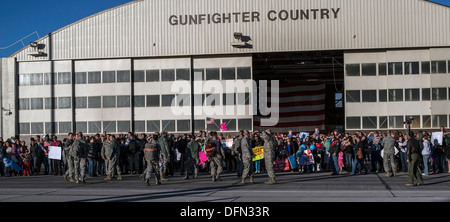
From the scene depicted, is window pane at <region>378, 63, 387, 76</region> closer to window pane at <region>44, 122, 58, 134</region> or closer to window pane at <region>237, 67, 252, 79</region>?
window pane at <region>237, 67, 252, 79</region>

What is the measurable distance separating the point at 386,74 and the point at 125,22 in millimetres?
19726

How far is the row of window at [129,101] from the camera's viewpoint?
37250mm

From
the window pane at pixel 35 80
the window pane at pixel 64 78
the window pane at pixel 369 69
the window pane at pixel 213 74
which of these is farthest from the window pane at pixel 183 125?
the window pane at pixel 369 69

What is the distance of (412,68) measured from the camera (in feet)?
117

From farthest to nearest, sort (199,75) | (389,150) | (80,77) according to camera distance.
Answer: (80,77)
(199,75)
(389,150)

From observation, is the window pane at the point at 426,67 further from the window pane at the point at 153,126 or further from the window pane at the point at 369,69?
the window pane at the point at 153,126

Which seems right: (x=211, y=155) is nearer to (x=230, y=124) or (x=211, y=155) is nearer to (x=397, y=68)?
(x=230, y=124)

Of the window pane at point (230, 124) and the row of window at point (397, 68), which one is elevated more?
the row of window at point (397, 68)

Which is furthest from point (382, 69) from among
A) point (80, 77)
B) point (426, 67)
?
point (80, 77)

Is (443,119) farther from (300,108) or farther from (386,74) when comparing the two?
(300,108)

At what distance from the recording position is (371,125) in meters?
36.1

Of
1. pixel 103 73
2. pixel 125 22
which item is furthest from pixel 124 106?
pixel 125 22

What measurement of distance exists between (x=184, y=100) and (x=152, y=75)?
3250mm

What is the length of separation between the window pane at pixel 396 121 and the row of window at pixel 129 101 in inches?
409
